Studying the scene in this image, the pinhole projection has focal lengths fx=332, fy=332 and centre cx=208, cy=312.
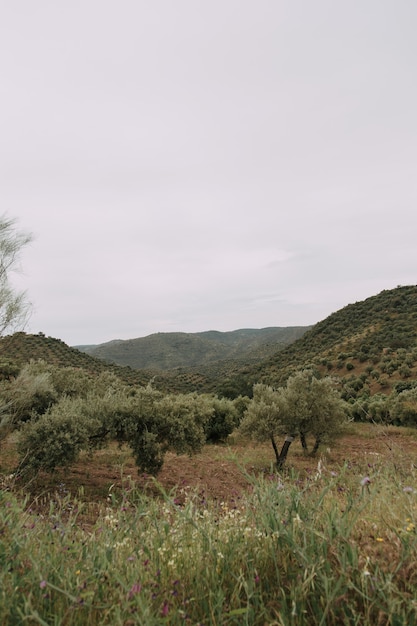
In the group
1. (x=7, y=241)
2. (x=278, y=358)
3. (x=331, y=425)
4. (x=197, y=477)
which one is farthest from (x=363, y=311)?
(x=7, y=241)

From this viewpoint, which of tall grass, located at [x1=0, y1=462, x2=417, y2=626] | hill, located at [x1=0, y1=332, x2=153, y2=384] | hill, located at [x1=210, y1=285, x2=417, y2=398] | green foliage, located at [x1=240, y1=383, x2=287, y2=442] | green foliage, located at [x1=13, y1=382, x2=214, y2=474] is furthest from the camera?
hill, located at [x1=0, y1=332, x2=153, y2=384]

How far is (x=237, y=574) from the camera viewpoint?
2041mm

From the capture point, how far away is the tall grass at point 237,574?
5.32 ft

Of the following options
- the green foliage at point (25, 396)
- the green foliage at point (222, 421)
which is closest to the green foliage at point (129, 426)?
the green foliage at point (25, 396)

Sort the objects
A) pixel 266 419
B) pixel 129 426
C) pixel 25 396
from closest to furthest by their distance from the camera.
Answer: pixel 129 426 → pixel 25 396 → pixel 266 419

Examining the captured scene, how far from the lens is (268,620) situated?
1659 millimetres

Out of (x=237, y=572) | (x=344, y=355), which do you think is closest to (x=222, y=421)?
(x=237, y=572)

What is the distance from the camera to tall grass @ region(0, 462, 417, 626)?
5.32ft

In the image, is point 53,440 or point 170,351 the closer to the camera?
point 53,440

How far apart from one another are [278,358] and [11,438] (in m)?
59.1

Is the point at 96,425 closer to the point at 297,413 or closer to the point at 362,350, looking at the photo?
the point at 297,413

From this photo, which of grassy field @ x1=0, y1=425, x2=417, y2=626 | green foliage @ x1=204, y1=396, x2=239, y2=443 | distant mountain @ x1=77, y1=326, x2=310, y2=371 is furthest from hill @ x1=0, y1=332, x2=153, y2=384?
distant mountain @ x1=77, y1=326, x2=310, y2=371

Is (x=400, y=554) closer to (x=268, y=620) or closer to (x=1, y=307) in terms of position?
(x=268, y=620)

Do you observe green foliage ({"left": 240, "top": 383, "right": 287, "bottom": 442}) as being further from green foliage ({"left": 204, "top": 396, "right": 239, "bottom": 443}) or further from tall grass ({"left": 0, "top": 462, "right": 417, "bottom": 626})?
tall grass ({"left": 0, "top": 462, "right": 417, "bottom": 626})
